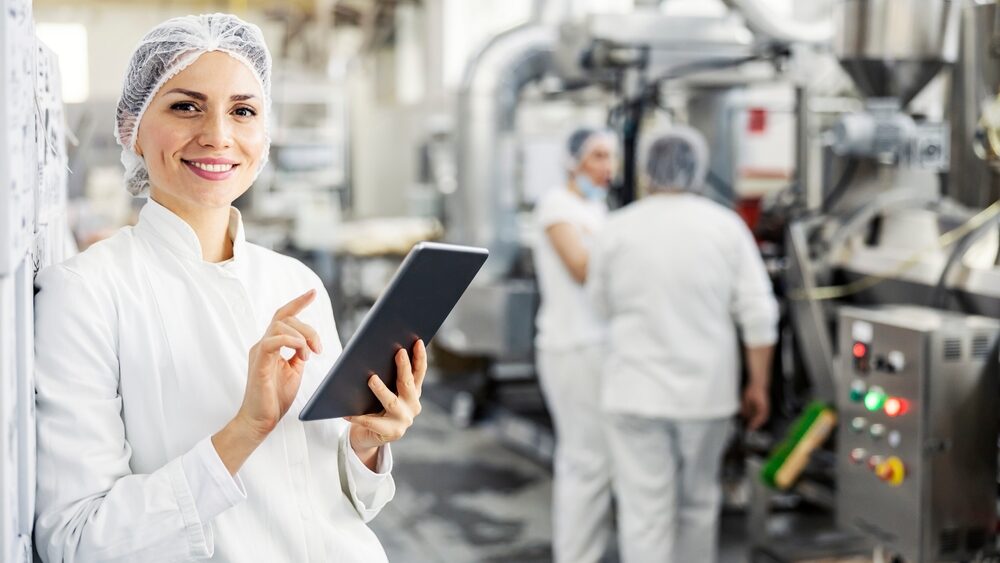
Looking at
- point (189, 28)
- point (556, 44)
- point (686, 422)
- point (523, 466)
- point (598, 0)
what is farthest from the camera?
point (598, 0)

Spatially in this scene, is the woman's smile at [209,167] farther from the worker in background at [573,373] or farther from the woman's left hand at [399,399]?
the worker in background at [573,373]

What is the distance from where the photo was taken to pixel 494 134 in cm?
593

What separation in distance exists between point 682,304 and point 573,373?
579mm

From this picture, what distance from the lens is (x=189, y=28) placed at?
4.39 ft

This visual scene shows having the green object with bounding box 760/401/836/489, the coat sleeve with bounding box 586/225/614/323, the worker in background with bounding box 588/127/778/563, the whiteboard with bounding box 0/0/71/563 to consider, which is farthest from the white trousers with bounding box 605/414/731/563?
the whiteboard with bounding box 0/0/71/563

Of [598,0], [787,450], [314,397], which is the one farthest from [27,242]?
[598,0]

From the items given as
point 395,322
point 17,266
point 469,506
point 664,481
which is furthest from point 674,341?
point 17,266

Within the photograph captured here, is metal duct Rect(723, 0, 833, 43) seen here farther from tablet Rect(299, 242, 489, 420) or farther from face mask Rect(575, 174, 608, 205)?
tablet Rect(299, 242, 489, 420)

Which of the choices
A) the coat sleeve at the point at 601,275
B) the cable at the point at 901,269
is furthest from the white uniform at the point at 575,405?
the cable at the point at 901,269

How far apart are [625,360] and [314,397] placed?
2167 millimetres

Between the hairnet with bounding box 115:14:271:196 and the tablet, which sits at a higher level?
the hairnet with bounding box 115:14:271:196

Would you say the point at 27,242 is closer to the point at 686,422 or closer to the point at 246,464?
the point at 246,464

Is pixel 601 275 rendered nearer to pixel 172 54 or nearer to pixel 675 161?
pixel 675 161

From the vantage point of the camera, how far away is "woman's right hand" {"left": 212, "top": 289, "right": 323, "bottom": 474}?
124 cm
